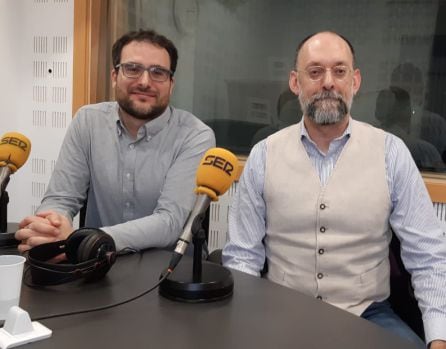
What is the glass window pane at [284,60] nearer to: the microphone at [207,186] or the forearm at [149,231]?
the forearm at [149,231]

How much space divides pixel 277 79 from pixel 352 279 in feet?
4.39

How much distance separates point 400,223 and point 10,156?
1.13 metres

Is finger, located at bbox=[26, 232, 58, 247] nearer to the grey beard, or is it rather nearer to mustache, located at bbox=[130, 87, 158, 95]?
mustache, located at bbox=[130, 87, 158, 95]

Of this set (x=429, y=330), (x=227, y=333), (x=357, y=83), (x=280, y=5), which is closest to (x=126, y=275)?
(x=227, y=333)

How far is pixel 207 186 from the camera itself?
3.44ft

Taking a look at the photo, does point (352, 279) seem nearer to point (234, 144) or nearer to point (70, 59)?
point (234, 144)

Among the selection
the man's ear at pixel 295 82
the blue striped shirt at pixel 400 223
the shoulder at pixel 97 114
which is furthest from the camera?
the shoulder at pixel 97 114

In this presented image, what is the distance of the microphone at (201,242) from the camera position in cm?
103

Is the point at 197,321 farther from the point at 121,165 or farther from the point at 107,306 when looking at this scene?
the point at 121,165

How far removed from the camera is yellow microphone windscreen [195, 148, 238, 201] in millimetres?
1047

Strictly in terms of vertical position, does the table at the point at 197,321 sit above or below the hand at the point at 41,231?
below

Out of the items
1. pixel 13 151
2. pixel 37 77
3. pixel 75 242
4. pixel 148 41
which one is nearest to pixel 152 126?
pixel 148 41

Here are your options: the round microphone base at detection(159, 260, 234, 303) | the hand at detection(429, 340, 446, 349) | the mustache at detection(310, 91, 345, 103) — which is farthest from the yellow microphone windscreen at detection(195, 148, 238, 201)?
the hand at detection(429, 340, 446, 349)

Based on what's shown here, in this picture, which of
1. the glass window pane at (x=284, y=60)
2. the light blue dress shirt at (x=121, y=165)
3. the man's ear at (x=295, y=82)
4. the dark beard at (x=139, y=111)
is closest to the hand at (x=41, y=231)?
the light blue dress shirt at (x=121, y=165)
